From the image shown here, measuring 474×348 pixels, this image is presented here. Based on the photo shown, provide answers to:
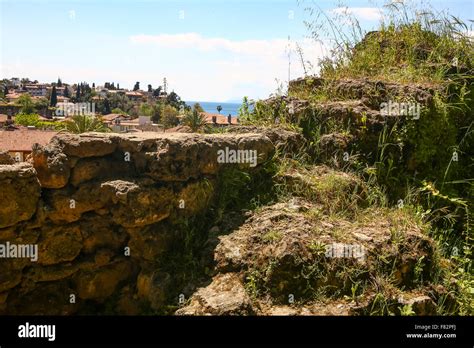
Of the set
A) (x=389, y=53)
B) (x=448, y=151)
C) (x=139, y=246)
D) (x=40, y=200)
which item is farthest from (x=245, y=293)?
(x=389, y=53)

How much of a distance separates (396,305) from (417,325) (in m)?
0.27

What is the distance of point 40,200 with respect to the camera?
15.0 feet

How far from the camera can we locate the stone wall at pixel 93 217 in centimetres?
449

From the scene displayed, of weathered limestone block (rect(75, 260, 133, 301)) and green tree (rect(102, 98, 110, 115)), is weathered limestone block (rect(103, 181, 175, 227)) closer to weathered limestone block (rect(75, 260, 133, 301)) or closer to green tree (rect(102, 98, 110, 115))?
weathered limestone block (rect(75, 260, 133, 301))

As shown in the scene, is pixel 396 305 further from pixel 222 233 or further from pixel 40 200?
pixel 40 200

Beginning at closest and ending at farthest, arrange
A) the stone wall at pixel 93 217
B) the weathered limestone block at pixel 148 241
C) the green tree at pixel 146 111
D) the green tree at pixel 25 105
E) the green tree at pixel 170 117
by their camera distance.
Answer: the stone wall at pixel 93 217 → the weathered limestone block at pixel 148 241 → the green tree at pixel 170 117 → the green tree at pixel 146 111 → the green tree at pixel 25 105

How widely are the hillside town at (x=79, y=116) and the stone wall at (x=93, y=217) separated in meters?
0.56

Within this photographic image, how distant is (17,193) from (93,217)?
78cm

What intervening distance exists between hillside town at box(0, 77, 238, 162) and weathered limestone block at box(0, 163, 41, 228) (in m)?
0.45

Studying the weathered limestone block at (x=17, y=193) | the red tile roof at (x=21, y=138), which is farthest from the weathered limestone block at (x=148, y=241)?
the red tile roof at (x=21, y=138)

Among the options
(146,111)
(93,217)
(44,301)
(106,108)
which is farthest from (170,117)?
(106,108)

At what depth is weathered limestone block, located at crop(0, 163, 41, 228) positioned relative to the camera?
4355mm

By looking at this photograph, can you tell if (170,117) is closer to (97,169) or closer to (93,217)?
(97,169)

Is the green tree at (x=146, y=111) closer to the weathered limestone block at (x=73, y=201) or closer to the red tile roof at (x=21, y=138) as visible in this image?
the red tile roof at (x=21, y=138)
